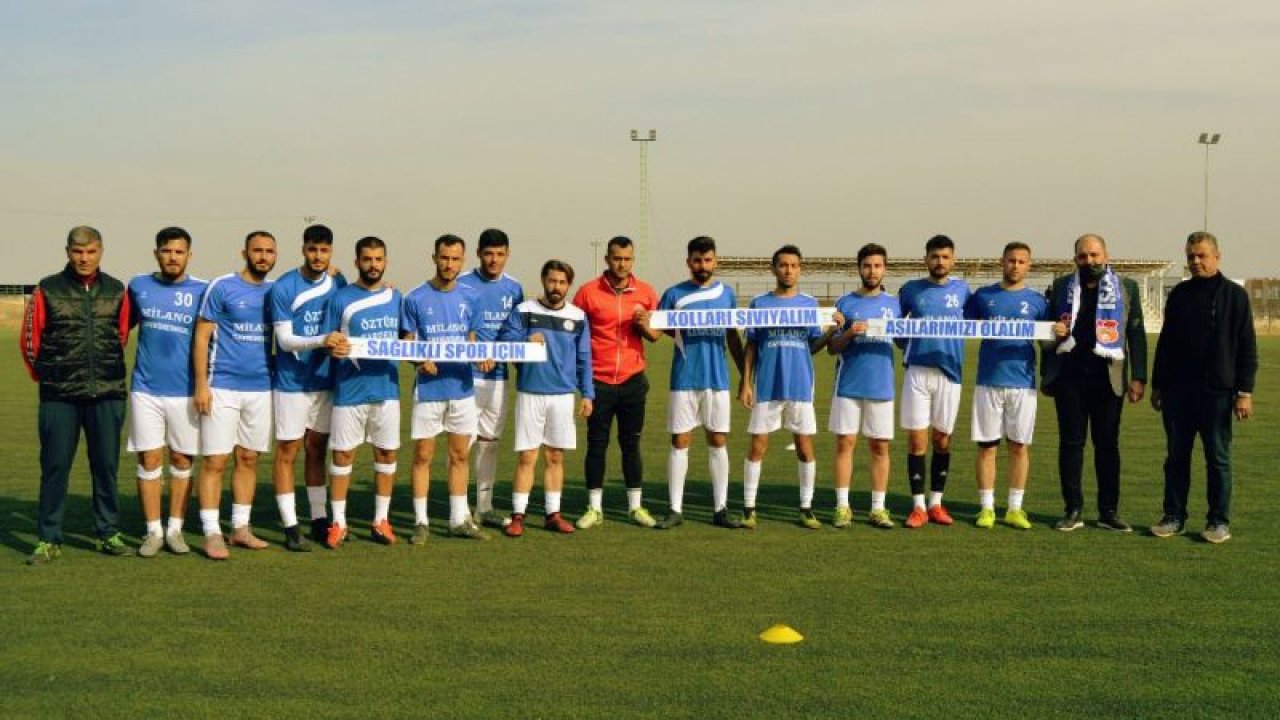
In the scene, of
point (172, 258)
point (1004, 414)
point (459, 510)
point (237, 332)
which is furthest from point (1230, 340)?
point (172, 258)

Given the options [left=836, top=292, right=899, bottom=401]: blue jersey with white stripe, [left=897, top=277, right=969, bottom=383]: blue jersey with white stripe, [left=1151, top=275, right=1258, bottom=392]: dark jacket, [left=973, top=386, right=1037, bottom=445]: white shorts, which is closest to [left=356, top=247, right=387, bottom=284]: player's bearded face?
[left=836, top=292, right=899, bottom=401]: blue jersey with white stripe

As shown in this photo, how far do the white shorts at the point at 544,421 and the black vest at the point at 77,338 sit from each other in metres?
2.84

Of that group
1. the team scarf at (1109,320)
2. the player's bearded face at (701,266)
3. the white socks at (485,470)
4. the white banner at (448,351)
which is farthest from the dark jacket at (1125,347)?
the white socks at (485,470)

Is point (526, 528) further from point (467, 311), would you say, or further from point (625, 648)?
point (625, 648)

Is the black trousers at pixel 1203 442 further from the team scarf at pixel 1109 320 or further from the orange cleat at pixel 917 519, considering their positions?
the orange cleat at pixel 917 519

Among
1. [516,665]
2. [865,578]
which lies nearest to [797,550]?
[865,578]

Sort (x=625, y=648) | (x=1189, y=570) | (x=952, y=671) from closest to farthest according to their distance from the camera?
1. (x=952, y=671)
2. (x=625, y=648)
3. (x=1189, y=570)

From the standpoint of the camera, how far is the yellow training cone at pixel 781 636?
5645 millimetres

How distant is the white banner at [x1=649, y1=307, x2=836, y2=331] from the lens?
8695 millimetres

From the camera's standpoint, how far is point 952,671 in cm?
521

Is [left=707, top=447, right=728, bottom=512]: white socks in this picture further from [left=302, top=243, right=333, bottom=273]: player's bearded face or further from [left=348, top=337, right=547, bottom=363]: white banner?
[left=302, top=243, right=333, bottom=273]: player's bearded face

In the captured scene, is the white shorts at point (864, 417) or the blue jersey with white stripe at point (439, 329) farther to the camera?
the white shorts at point (864, 417)

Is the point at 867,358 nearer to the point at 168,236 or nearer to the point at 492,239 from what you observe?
the point at 492,239

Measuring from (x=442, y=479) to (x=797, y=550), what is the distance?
4555 millimetres
